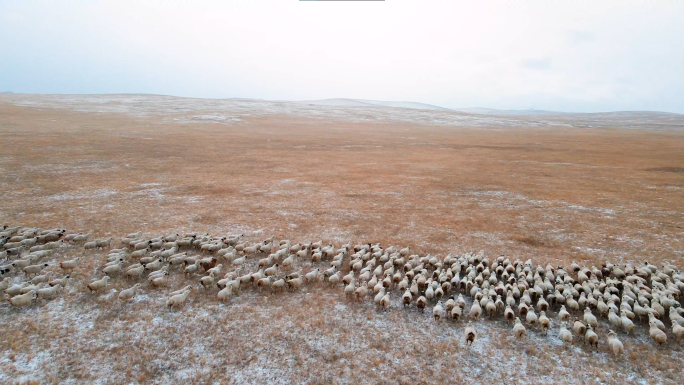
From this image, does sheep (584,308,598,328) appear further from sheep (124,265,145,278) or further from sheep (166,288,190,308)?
sheep (124,265,145,278)

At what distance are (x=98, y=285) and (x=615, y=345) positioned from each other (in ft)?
54.1

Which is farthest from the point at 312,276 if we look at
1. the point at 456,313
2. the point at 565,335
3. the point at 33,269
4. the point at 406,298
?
the point at 33,269

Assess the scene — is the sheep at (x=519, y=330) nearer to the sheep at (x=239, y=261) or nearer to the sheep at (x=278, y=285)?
the sheep at (x=278, y=285)

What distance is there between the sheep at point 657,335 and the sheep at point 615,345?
1160 millimetres

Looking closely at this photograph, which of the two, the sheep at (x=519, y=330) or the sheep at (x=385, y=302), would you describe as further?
the sheep at (x=385, y=302)

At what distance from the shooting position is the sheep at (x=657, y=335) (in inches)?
406

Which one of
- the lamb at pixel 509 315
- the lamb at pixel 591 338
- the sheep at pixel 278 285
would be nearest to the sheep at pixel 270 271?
the sheep at pixel 278 285

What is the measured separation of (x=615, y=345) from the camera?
33.2ft

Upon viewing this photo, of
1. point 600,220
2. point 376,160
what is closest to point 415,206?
point 600,220

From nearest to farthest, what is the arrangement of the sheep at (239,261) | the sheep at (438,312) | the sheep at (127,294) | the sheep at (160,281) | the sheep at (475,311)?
1. the sheep at (438,312)
2. the sheep at (475,311)
3. the sheep at (127,294)
4. the sheep at (160,281)
5. the sheep at (239,261)

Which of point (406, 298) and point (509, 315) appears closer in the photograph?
point (509, 315)

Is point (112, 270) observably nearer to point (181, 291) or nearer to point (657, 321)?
point (181, 291)

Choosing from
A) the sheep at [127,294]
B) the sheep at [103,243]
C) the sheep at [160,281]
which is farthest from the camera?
the sheep at [103,243]

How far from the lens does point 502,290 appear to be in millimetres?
13109
